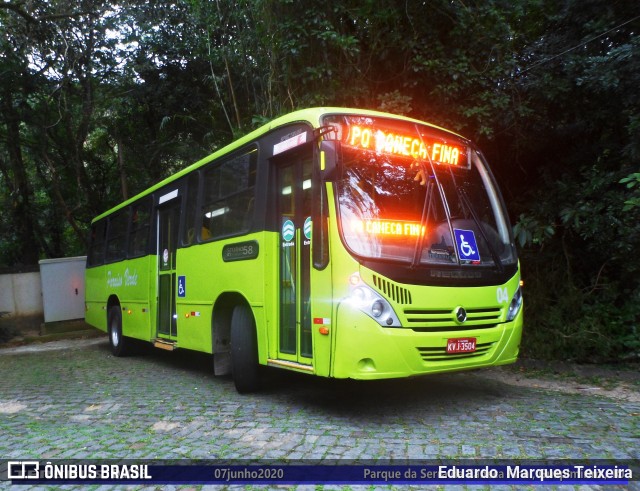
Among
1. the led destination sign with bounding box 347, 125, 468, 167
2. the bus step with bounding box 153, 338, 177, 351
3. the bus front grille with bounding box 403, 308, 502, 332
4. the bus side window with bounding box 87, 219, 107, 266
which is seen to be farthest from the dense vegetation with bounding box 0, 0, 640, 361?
the bus step with bounding box 153, 338, 177, 351

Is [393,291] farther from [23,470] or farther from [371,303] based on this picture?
[23,470]

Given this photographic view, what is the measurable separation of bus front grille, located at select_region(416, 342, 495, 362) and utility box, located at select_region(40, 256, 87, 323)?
479 inches

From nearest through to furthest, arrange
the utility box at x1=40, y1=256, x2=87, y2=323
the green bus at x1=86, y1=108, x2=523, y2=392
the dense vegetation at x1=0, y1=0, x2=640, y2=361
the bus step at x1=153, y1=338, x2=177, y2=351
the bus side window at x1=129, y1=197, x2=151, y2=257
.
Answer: the green bus at x1=86, y1=108, x2=523, y2=392 → the dense vegetation at x1=0, y1=0, x2=640, y2=361 → the bus step at x1=153, y1=338, x2=177, y2=351 → the bus side window at x1=129, y1=197, x2=151, y2=257 → the utility box at x1=40, y1=256, x2=87, y2=323

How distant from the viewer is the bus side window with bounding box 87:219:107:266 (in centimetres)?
1170

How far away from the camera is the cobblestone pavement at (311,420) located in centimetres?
419

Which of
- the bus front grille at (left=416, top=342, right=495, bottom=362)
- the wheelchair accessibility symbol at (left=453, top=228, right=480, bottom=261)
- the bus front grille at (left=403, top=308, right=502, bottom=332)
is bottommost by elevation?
the bus front grille at (left=416, top=342, right=495, bottom=362)

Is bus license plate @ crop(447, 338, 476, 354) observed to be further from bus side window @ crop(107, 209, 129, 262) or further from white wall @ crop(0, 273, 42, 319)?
white wall @ crop(0, 273, 42, 319)

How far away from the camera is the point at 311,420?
504 centimetres

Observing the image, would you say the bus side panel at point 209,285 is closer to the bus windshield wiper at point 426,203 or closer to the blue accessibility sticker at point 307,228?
the blue accessibility sticker at point 307,228

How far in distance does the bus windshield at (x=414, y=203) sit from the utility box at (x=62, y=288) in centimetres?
1169

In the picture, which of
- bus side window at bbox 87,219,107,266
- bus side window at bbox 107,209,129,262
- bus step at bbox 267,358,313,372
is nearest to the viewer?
bus step at bbox 267,358,313,372

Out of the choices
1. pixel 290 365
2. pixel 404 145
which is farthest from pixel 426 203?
pixel 290 365

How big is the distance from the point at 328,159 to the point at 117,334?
290 inches

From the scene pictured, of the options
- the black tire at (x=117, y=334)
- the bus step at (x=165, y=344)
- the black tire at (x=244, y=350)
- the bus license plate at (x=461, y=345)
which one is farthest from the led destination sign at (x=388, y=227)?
the black tire at (x=117, y=334)
